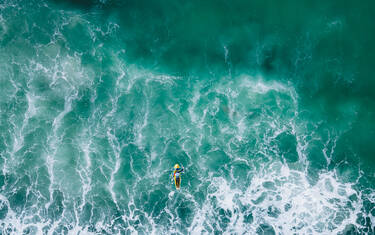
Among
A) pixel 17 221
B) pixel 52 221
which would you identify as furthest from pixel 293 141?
pixel 17 221

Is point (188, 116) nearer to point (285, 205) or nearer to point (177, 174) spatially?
point (177, 174)

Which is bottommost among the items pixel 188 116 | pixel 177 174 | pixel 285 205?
pixel 285 205

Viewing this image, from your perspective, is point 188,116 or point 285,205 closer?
point 285,205

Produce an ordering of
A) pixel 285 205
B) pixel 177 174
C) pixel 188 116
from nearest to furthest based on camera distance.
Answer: pixel 285 205
pixel 177 174
pixel 188 116

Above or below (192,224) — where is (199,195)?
above

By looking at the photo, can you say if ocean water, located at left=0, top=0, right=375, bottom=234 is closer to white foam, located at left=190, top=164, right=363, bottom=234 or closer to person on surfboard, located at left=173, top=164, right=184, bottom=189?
white foam, located at left=190, top=164, right=363, bottom=234

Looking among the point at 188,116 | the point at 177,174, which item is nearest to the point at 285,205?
the point at 177,174

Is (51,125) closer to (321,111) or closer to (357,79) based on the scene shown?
(321,111)

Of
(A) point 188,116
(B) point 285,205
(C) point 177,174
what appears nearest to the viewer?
(B) point 285,205

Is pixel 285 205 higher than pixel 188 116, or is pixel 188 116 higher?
pixel 188 116
